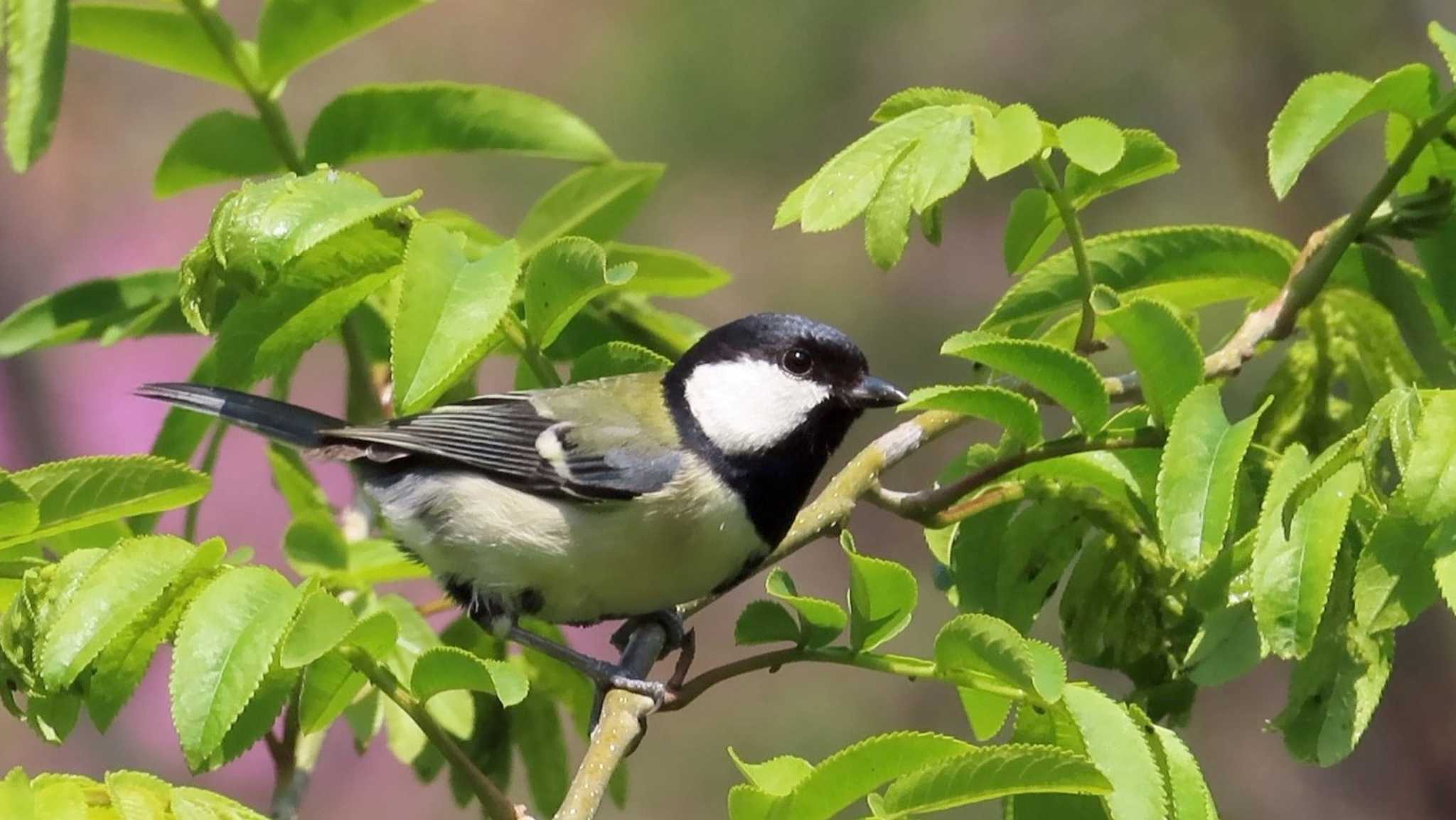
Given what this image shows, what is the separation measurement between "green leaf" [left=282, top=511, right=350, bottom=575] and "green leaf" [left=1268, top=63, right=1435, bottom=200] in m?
1.05

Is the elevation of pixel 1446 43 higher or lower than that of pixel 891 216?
higher

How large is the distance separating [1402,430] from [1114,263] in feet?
1.71

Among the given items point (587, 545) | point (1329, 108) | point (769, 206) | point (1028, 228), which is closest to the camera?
point (1329, 108)

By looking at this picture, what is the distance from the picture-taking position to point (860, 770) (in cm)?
117

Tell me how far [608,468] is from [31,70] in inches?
33.9

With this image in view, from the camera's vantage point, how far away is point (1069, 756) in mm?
1087

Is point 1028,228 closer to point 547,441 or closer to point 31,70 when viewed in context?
point 547,441

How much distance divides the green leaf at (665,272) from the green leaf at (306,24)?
14.8 inches

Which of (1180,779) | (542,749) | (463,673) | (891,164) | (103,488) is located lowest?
(542,749)

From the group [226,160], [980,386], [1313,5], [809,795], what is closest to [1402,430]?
[980,386]

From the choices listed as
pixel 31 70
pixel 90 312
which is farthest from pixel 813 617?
pixel 90 312

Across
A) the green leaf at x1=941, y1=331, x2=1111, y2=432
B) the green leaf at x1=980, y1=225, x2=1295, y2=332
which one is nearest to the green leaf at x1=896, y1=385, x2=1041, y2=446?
the green leaf at x1=941, y1=331, x2=1111, y2=432

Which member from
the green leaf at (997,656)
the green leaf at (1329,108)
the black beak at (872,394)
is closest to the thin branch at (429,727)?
the green leaf at (997,656)

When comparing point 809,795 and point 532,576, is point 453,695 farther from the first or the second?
point 809,795
